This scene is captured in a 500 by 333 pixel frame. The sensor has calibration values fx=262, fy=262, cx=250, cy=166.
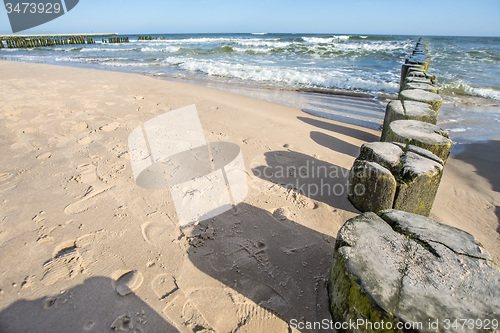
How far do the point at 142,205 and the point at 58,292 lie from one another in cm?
97

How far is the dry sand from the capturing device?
1619 mm

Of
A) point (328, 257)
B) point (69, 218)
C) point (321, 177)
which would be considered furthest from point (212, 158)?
point (328, 257)

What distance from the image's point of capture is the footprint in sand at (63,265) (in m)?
1.76

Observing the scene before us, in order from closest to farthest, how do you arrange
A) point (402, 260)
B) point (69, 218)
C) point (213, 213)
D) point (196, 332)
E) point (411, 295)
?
point (411, 295)
point (402, 260)
point (196, 332)
point (69, 218)
point (213, 213)

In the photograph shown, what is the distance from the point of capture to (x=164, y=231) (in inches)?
87.4

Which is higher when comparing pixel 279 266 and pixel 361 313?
pixel 361 313

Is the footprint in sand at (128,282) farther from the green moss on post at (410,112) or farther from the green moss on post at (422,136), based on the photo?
the green moss on post at (410,112)

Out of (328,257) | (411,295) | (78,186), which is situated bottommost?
(328,257)

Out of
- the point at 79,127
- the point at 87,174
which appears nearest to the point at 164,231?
the point at 87,174

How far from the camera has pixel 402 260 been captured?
1410mm

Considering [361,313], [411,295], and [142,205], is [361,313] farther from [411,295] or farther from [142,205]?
[142,205]

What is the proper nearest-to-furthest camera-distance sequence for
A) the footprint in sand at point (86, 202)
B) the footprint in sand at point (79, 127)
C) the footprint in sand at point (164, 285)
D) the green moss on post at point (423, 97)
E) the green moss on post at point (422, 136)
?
the footprint in sand at point (164, 285), the footprint in sand at point (86, 202), the green moss on post at point (422, 136), the green moss on post at point (423, 97), the footprint in sand at point (79, 127)

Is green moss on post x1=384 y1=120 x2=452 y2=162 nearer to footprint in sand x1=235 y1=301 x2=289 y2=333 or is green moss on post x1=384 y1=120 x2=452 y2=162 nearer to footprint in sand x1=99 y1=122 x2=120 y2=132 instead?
footprint in sand x1=235 y1=301 x2=289 y2=333

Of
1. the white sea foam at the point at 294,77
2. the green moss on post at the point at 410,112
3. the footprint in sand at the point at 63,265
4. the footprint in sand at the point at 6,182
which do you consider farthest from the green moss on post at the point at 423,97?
the footprint in sand at the point at 6,182
